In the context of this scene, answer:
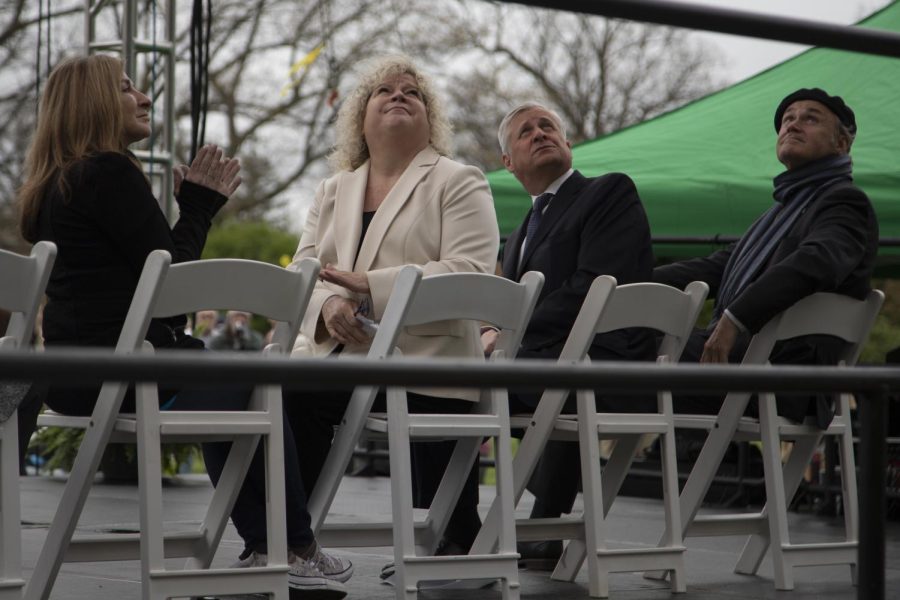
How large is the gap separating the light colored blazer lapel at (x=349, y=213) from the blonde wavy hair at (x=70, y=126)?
2.70ft

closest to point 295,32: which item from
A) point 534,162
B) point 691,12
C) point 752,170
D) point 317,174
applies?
point 317,174

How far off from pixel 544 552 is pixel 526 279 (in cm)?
130

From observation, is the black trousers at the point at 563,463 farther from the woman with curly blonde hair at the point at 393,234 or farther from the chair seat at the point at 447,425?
the chair seat at the point at 447,425

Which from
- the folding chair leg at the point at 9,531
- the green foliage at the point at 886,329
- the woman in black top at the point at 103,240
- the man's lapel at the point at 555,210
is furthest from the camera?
the green foliage at the point at 886,329

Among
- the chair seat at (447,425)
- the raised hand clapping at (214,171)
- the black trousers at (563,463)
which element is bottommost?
the black trousers at (563,463)

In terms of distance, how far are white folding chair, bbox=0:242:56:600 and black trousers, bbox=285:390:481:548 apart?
1.08 metres

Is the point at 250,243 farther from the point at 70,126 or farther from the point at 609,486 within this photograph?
the point at 70,126

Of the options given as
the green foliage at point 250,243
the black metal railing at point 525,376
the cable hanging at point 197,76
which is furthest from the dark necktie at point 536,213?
the green foliage at point 250,243

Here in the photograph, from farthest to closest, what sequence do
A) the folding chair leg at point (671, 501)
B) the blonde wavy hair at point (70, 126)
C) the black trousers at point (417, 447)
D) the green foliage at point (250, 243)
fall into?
the green foliage at point (250, 243) → the folding chair leg at point (671, 501) → the black trousers at point (417, 447) → the blonde wavy hair at point (70, 126)

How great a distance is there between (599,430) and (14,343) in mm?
1778

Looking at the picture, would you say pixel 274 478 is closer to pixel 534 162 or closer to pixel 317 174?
pixel 534 162

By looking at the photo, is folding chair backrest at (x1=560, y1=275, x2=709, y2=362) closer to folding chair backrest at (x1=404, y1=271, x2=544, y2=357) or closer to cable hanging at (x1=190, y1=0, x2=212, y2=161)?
folding chair backrest at (x1=404, y1=271, x2=544, y2=357)

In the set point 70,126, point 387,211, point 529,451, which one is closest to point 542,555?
point 529,451

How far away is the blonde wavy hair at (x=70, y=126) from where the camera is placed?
3877mm
